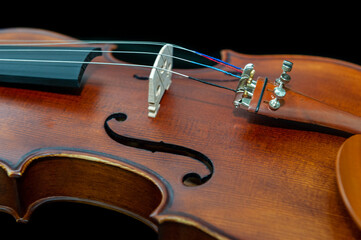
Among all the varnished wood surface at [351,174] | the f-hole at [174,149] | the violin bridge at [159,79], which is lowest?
the f-hole at [174,149]

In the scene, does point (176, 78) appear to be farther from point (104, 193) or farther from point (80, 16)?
point (80, 16)

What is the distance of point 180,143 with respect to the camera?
0.91 metres

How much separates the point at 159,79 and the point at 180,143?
0.20 metres

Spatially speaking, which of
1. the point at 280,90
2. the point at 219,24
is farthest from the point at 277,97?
the point at 219,24

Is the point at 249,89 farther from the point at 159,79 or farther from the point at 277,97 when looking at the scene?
the point at 159,79

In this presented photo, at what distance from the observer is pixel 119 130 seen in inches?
37.4

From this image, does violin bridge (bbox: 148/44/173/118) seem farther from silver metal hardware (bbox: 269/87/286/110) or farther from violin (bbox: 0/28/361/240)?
silver metal hardware (bbox: 269/87/286/110)

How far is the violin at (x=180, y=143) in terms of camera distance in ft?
2.49

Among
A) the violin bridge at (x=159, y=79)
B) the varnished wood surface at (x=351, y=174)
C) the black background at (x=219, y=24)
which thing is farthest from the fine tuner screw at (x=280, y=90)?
the black background at (x=219, y=24)

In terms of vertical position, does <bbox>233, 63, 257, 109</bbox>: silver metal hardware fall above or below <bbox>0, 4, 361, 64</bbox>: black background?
below

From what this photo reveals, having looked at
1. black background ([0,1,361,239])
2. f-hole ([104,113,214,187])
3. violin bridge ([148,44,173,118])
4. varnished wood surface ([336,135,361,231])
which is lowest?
f-hole ([104,113,214,187])

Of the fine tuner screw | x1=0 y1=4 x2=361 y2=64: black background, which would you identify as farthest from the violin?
x1=0 y1=4 x2=361 y2=64: black background

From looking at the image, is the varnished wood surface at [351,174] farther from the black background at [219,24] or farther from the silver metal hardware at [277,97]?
the black background at [219,24]

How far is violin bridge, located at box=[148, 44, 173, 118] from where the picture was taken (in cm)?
95
